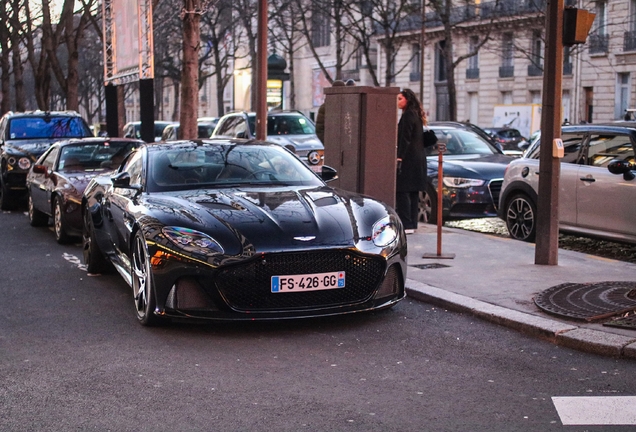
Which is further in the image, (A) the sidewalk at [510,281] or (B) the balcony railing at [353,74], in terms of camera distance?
(B) the balcony railing at [353,74]

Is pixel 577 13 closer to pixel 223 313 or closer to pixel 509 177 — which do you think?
pixel 509 177

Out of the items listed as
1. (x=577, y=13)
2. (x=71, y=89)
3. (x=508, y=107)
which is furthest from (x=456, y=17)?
(x=577, y=13)

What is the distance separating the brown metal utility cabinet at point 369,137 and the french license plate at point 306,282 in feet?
17.0

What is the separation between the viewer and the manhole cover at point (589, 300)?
7020 millimetres

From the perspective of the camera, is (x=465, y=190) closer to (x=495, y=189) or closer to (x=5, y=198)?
(x=495, y=189)

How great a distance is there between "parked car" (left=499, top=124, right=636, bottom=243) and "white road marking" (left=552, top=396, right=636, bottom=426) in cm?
559

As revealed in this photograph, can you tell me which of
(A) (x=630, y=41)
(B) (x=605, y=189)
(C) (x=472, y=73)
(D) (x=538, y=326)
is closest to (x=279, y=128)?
(B) (x=605, y=189)

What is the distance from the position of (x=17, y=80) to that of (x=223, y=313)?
129 ft

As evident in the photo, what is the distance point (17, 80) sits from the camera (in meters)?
43.4

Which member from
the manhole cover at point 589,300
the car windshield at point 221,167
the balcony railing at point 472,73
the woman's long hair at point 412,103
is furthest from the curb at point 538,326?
the balcony railing at point 472,73

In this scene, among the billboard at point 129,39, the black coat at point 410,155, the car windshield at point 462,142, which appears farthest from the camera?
the billboard at point 129,39

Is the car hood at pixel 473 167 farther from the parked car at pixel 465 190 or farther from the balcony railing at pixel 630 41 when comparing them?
the balcony railing at pixel 630 41

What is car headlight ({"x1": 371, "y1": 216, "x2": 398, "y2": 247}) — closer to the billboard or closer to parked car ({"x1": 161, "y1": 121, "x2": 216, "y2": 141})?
the billboard

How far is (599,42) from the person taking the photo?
1921 inches
